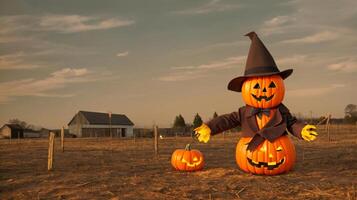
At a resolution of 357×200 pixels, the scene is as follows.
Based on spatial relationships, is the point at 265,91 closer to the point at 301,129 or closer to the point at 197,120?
the point at 301,129

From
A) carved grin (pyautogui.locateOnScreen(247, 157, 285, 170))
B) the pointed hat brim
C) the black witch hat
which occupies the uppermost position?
the black witch hat

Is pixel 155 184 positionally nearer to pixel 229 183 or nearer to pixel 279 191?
pixel 229 183

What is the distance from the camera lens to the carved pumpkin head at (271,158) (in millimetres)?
8805

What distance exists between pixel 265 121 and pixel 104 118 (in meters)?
55.1

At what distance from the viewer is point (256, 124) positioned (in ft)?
30.5

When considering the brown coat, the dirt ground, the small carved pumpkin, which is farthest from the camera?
the small carved pumpkin

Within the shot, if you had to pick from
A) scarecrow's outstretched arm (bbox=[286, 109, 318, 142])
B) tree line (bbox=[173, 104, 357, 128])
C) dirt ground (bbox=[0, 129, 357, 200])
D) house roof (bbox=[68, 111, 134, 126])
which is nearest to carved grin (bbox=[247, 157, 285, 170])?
dirt ground (bbox=[0, 129, 357, 200])

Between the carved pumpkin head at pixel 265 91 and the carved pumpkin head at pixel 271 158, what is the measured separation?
91cm

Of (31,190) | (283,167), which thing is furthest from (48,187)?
(283,167)

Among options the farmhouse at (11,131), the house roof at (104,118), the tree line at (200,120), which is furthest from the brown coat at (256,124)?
the farmhouse at (11,131)

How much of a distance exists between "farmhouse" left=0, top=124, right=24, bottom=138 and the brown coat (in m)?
55.0

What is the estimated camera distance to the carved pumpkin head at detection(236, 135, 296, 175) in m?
8.80

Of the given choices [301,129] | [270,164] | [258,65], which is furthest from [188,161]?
[258,65]

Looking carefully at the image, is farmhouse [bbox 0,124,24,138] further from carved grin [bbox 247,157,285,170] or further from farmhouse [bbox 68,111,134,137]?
carved grin [bbox 247,157,285,170]
